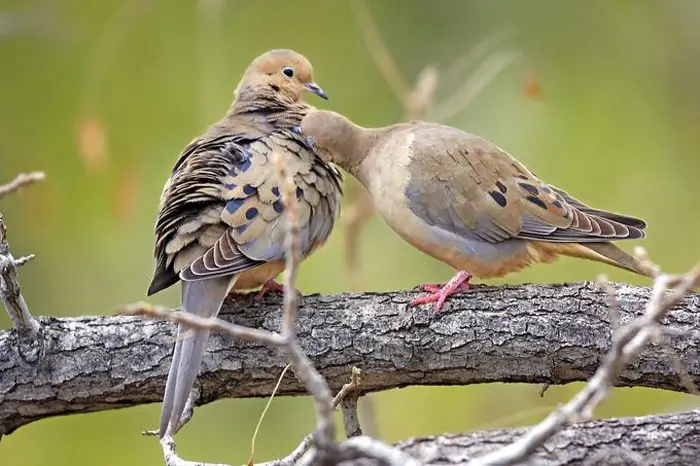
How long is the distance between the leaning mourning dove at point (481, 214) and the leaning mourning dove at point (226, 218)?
247 millimetres

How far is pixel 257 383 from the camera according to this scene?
3.08 meters

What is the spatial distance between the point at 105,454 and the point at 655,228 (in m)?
2.68

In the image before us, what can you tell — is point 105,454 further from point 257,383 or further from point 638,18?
point 638,18

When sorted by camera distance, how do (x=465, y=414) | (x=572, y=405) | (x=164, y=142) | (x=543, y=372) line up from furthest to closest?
1. (x=164, y=142)
2. (x=465, y=414)
3. (x=543, y=372)
4. (x=572, y=405)

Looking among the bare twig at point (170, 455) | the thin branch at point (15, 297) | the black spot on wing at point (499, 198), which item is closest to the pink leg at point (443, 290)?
the black spot on wing at point (499, 198)

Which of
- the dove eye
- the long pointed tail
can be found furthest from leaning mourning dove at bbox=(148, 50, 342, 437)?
the dove eye

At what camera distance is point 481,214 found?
3.25 metres

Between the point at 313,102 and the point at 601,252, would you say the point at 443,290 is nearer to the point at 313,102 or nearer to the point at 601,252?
the point at 601,252

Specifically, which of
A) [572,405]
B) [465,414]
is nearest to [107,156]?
[465,414]

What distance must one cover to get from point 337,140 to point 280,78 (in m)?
0.56

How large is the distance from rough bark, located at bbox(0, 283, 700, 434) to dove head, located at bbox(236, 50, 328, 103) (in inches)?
44.5

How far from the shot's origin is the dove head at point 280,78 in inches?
157

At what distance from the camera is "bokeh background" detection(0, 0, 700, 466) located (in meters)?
4.89

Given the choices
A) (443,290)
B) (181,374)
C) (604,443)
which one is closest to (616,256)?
(443,290)
